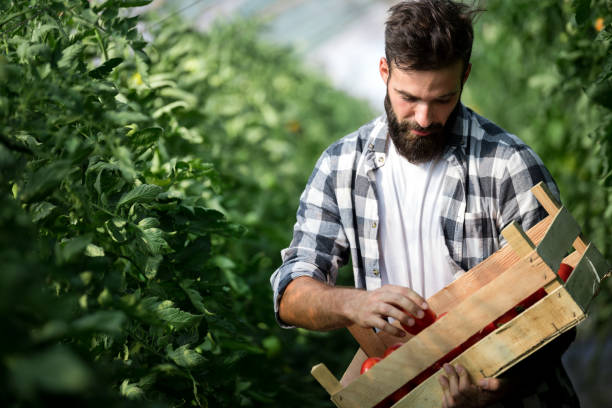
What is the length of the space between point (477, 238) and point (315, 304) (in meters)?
0.42

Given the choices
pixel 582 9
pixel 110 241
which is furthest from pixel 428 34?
pixel 110 241

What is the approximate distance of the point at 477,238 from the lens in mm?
1393

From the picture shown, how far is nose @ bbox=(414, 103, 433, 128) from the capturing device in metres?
1.35

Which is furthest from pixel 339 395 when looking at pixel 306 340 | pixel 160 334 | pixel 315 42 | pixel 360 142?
pixel 315 42

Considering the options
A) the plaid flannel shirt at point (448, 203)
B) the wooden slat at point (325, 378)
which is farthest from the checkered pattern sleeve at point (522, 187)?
the wooden slat at point (325, 378)

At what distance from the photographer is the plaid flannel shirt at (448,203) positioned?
4.40 feet

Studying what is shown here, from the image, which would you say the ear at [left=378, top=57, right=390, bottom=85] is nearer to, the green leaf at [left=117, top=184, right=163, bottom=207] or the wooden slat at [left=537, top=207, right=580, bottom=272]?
the wooden slat at [left=537, top=207, right=580, bottom=272]

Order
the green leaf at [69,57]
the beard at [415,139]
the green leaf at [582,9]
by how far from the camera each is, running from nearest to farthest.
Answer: the green leaf at [69,57] → the green leaf at [582,9] → the beard at [415,139]

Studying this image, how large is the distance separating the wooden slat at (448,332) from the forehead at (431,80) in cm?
45

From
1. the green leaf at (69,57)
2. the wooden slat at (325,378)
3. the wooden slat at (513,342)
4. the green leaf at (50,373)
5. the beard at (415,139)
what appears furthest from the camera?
the beard at (415,139)

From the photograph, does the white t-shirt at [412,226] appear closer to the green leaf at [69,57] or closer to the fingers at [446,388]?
the fingers at [446,388]

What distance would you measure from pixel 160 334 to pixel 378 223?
1.86ft

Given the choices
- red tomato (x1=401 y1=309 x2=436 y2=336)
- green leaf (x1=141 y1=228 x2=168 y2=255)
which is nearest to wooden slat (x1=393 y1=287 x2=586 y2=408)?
red tomato (x1=401 y1=309 x2=436 y2=336)

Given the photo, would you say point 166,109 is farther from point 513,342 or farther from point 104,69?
point 513,342
